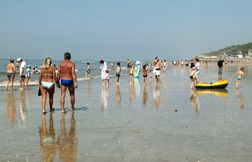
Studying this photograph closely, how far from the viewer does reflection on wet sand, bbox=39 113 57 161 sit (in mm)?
6518

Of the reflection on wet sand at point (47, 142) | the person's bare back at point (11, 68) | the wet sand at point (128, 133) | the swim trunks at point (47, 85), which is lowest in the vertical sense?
the wet sand at point (128, 133)

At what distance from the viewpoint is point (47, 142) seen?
7.53 metres

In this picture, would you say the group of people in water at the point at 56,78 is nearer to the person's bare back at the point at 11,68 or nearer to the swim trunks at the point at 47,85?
the swim trunks at the point at 47,85

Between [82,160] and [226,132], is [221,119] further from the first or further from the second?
[82,160]

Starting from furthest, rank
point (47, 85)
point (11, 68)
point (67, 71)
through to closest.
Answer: point (11, 68) < point (67, 71) < point (47, 85)

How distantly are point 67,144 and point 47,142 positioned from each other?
44 centimetres

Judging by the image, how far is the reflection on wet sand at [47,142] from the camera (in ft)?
21.4

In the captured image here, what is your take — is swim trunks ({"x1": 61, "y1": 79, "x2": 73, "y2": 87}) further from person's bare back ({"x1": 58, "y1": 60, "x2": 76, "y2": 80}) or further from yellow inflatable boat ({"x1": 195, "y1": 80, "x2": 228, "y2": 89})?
yellow inflatable boat ({"x1": 195, "y1": 80, "x2": 228, "y2": 89})

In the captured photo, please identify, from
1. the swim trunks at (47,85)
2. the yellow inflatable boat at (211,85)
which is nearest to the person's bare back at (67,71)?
the swim trunks at (47,85)

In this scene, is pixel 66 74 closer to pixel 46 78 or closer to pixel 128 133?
pixel 46 78

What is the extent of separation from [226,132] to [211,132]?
34cm

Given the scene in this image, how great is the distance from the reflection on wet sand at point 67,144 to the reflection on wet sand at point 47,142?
0.41ft

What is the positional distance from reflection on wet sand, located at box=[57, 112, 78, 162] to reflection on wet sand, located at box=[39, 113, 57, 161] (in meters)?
0.13

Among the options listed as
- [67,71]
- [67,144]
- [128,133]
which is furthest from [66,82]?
[67,144]
